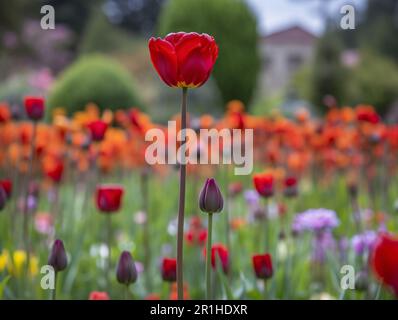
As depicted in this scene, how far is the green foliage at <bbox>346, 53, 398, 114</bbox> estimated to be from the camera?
9.66 meters

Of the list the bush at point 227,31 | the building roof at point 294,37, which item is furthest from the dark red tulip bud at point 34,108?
the building roof at point 294,37

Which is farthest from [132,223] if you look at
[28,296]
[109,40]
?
[109,40]

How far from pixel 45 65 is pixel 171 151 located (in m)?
13.8

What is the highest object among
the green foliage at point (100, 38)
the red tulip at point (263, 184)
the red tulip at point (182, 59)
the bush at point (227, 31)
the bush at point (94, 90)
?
the green foliage at point (100, 38)

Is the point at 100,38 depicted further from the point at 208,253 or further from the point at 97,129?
the point at 208,253

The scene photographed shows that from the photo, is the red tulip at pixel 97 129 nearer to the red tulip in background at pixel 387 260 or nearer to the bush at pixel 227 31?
the red tulip in background at pixel 387 260

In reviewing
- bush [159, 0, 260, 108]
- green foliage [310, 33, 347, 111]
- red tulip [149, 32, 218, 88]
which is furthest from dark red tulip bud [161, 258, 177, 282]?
green foliage [310, 33, 347, 111]

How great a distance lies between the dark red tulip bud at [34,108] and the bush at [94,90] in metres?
3.90

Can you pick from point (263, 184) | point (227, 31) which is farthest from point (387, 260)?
point (227, 31)

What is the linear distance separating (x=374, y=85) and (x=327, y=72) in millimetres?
874

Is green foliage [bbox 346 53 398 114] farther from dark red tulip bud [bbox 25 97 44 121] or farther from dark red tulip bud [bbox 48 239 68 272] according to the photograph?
dark red tulip bud [bbox 48 239 68 272]

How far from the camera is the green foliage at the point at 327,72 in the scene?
9.41 meters

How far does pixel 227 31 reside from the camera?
8.00 meters
